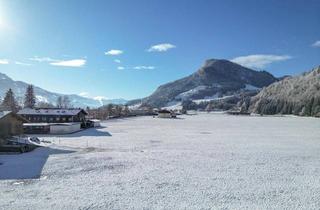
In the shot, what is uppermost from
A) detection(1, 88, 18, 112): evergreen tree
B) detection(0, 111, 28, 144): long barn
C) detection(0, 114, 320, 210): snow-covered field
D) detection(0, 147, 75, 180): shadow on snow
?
detection(1, 88, 18, 112): evergreen tree

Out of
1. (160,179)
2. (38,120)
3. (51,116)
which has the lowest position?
(160,179)

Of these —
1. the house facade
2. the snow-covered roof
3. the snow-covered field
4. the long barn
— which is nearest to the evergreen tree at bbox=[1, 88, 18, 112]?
the snow-covered roof

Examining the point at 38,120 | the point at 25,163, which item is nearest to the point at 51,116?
the point at 38,120

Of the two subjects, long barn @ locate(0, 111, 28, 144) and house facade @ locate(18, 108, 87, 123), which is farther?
house facade @ locate(18, 108, 87, 123)

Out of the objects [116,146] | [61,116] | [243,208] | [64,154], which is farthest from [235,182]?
[61,116]

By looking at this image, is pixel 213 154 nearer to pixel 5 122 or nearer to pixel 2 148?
pixel 2 148

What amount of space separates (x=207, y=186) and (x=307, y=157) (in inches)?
613

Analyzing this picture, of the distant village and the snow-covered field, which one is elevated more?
the distant village

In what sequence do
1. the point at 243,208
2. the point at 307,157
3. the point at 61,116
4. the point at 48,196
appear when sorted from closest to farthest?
the point at 243,208, the point at 48,196, the point at 307,157, the point at 61,116

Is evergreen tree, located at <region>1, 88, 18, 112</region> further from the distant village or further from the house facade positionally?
the house facade

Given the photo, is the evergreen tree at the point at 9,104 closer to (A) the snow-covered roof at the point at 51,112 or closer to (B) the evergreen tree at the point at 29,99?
(B) the evergreen tree at the point at 29,99

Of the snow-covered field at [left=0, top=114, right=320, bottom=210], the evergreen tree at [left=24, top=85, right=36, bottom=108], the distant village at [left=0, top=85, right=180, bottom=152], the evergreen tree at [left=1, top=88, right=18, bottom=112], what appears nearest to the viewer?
the snow-covered field at [left=0, top=114, right=320, bottom=210]

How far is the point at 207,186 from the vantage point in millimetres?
21219

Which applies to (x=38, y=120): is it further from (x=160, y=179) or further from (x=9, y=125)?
(x=160, y=179)
